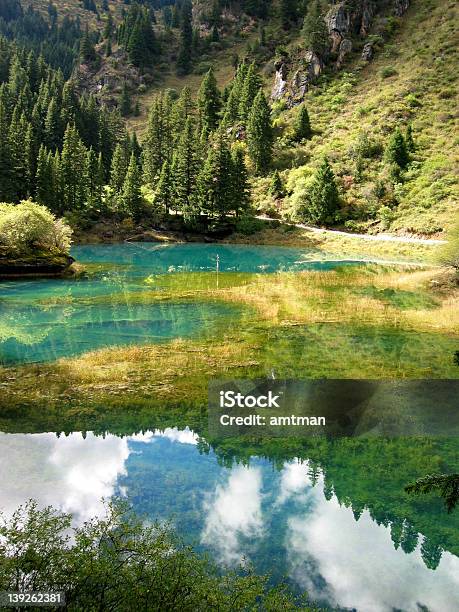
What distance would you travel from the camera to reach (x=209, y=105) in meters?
119

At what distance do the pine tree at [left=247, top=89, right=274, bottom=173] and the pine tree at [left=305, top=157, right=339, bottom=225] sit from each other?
20773mm

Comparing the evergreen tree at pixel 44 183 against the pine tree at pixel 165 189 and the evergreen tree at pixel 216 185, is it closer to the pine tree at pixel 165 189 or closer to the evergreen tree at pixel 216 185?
the pine tree at pixel 165 189

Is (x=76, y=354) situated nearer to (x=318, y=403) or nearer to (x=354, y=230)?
(x=318, y=403)

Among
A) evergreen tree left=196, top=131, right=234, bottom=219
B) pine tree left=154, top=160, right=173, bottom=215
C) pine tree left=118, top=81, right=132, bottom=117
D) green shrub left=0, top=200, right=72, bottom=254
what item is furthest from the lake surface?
pine tree left=118, top=81, right=132, bottom=117

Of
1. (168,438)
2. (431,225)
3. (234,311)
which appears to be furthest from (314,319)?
(431,225)

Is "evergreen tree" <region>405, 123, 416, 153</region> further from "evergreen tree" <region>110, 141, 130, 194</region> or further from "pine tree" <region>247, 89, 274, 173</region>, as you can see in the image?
"evergreen tree" <region>110, 141, 130, 194</region>

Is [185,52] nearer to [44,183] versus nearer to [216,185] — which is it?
[216,185]

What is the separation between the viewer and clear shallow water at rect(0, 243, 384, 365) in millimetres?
25734

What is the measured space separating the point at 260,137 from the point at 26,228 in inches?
2542

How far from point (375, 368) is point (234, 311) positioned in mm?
13286

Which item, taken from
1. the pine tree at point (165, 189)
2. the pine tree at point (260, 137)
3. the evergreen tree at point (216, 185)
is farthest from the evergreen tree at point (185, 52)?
the evergreen tree at point (216, 185)
